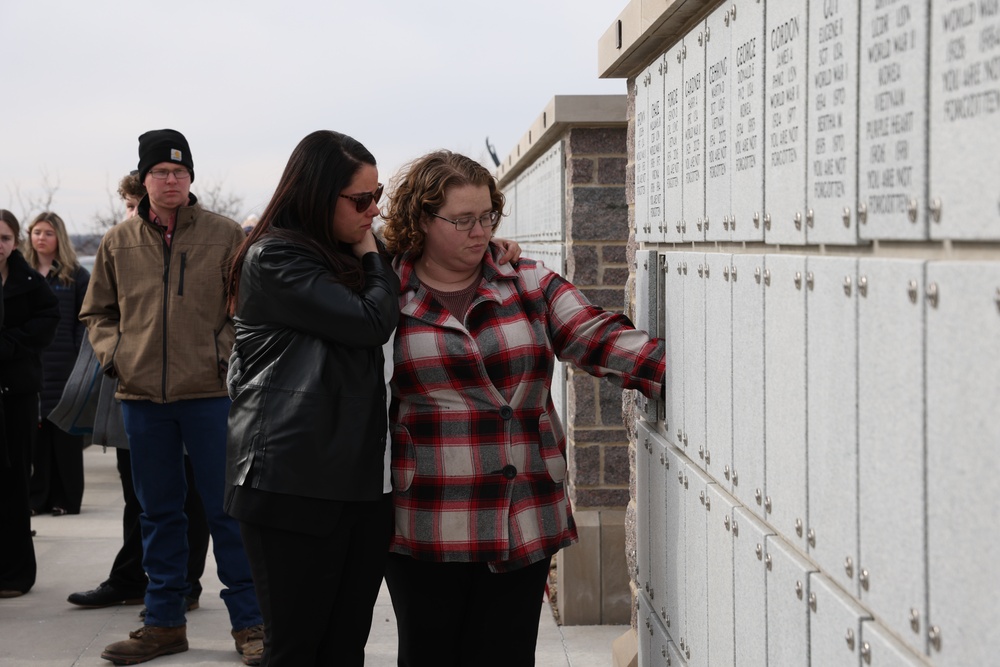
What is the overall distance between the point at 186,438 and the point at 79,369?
1.22 meters

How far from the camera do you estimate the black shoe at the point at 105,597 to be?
238 inches

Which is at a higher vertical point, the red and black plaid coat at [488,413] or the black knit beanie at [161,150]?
the black knit beanie at [161,150]

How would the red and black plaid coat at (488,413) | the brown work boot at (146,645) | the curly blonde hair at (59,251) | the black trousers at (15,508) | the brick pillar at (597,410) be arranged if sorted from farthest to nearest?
the curly blonde hair at (59,251) → the black trousers at (15,508) → the brick pillar at (597,410) → the brown work boot at (146,645) → the red and black plaid coat at (488,413)

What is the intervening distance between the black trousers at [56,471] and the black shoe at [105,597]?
2489 mm

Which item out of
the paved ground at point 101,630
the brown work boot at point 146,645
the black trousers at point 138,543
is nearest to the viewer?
the brown work boot at point 146,645

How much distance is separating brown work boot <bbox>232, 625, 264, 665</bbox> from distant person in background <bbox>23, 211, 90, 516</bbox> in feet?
10.6

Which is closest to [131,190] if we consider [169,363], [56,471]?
[169,363]

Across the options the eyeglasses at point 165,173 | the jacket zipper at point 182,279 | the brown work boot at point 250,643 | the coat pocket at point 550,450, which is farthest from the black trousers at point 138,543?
the coat pocket at point 550,450

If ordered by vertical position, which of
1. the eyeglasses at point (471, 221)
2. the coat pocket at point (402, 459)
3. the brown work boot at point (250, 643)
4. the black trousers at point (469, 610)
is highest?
the eyeglasses at point (471, 221)

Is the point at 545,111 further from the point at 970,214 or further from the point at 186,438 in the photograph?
the point at 970,214

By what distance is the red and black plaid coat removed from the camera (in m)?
3.31

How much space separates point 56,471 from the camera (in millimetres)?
8664

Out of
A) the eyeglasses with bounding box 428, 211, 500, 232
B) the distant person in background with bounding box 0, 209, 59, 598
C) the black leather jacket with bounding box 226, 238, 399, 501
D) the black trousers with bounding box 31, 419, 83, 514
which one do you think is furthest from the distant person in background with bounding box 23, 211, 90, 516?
the eyeglasses with bounding box 428, 211, 500, 232

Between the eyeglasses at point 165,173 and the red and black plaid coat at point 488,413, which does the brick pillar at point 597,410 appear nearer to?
the eyeglasses at point 165,173
